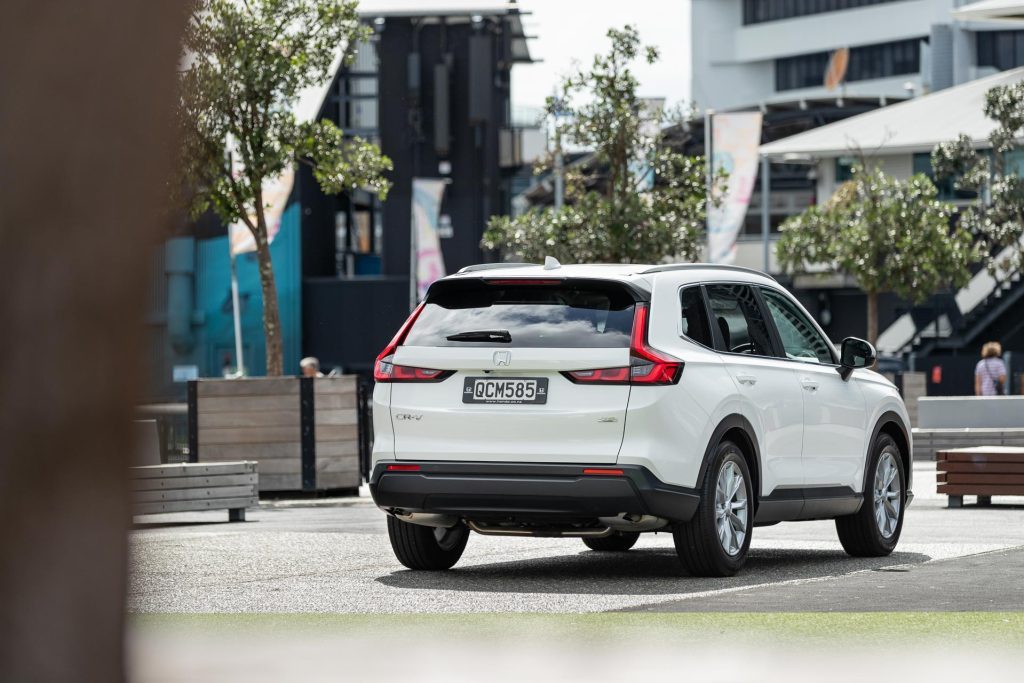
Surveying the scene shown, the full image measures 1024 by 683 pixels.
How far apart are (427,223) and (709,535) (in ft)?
137

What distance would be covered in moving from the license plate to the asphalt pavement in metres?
0.94

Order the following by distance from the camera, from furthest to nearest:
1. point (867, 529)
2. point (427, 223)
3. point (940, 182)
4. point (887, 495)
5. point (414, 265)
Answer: point (940, 182) < point (427, 223) < point (414, 265) < point (887, 495) < point (867, 529)

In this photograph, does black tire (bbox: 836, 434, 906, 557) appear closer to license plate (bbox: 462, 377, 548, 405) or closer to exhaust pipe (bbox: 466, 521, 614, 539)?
exhaust pipe (bbox: 466, 521, 614, 539)

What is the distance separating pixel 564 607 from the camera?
8.41 metres

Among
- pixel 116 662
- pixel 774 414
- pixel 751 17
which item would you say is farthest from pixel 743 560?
pixel 751 17

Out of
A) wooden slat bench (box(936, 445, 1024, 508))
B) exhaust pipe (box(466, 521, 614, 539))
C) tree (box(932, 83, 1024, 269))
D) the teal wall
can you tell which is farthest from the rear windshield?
tree (box(932, 83, 1024, 269))

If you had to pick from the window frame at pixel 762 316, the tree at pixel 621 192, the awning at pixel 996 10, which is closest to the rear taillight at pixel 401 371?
the window frame at pixel 762 316

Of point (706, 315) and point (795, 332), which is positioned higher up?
point (706, 315)

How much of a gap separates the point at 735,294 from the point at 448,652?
205 inches

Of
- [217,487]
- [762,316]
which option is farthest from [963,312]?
[762,316]

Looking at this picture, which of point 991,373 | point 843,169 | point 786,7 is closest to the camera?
point 991,373

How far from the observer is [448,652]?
5.99 m

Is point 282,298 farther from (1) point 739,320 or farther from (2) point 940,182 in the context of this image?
(1) point 739,320

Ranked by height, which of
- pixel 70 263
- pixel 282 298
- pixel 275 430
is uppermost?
pixel 70 263
